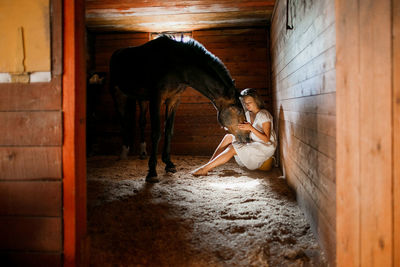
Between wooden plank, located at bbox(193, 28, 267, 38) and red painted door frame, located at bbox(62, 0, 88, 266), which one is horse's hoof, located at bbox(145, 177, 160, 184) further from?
wooden plank, located at bbox(193, 28, 267, 38)

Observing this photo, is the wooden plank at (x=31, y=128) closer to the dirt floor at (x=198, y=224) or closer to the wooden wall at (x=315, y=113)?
the dirt floor at (x=198, y=224)

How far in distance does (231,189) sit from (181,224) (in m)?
1.14

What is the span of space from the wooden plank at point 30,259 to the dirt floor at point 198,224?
0.31 m

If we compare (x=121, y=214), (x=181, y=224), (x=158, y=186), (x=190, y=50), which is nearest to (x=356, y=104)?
(x=181, y=224)

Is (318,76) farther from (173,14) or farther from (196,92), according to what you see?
(196,92)

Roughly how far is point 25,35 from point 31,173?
0.76 m

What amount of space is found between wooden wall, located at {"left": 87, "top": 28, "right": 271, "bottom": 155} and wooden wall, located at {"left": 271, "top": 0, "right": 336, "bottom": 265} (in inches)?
122

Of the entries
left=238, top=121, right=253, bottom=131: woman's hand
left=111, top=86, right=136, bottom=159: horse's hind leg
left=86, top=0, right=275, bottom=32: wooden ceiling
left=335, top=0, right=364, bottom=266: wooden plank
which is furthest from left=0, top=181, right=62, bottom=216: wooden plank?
left=86, top=0, right=275, bottom=32: wooden ceiling

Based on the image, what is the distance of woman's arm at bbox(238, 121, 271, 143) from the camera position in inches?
146

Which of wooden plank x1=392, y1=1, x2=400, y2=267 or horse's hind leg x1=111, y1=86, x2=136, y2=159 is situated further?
horse's hind leg x1=111, y1=86, x2=136, y2=159

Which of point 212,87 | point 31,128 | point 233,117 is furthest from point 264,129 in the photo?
point 31,128

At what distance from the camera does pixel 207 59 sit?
3.79 metres

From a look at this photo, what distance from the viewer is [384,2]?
49.7 inches

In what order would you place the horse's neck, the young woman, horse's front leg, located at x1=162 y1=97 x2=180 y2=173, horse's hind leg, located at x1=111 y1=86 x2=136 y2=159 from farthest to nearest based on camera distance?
horse's hind leg, located at x1=111 y1=86 x2=136 y2=159, horse's front leg, located at x1=162 y1=97 x2=180 y2=173, the young woman, the horse's neck
